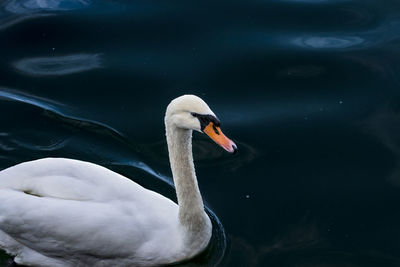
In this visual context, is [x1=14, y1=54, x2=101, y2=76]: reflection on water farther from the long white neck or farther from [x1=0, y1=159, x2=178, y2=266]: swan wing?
the long white neck

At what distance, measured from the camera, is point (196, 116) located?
5.82m

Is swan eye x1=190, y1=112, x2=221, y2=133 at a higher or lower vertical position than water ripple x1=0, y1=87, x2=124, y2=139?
higher

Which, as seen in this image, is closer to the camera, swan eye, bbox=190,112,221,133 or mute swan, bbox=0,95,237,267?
swan eye, bbox=190,112,221,133

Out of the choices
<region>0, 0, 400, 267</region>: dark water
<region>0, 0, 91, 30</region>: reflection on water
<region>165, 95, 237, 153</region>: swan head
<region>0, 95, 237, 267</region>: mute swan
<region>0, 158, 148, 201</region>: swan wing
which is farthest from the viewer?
<region>0, 0, 91, 30</region>: reflection on water

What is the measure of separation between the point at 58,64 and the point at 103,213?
384 cm

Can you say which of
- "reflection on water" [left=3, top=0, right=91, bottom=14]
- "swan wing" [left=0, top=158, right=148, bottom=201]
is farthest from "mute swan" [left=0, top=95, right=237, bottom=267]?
"reflection on water" [left=3, top=0, right=91, bottom=14]

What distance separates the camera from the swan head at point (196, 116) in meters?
5.80

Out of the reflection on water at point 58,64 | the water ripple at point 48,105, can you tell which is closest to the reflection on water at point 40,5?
the reflection on water at point 58,64

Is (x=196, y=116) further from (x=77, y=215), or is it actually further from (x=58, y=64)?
(x=58, y=64)

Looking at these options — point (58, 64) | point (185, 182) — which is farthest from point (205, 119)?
point (58, 64)

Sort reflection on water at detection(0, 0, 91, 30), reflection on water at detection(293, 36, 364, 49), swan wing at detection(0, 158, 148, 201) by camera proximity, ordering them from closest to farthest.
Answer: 1. swan wing at detection(0, 158, 148, 201)
2. reflection on water at detection(293, 36, 364, 49)
3. reflection on water at detection(0, 0, 91, 30)

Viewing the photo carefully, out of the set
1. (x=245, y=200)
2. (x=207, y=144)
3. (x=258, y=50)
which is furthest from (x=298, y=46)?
(x=245, y=200)

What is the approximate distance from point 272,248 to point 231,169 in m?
1.23

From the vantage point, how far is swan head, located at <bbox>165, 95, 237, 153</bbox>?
5801 millimetres
